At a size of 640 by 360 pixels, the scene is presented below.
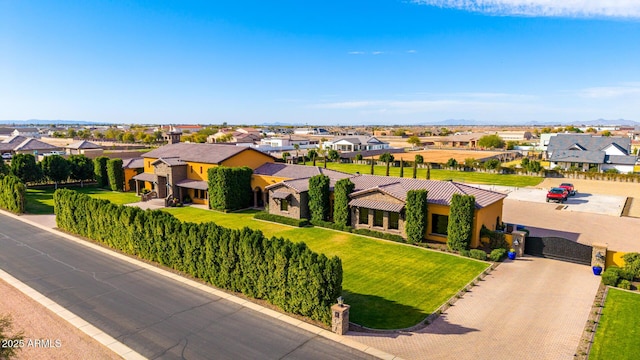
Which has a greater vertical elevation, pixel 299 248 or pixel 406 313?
pixel 299 248

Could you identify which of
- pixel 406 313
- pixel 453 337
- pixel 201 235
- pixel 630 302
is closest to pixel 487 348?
pixel 453 337

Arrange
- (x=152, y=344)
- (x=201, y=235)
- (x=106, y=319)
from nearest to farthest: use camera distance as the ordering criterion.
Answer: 1. (x=152, y=344)
2. (x=106, y=319)
3. (x=201, y=235)

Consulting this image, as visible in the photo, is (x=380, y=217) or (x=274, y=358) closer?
(x=274, y=358)

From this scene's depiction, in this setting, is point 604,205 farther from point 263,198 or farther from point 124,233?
point 124,233

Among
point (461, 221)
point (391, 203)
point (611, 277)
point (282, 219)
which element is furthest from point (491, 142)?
point (611, 277)

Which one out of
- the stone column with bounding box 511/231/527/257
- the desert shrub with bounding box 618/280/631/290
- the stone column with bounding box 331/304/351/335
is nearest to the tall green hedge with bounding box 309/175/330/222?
the stone column with bounding box 511/231/527/257

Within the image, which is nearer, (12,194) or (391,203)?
(391,203)

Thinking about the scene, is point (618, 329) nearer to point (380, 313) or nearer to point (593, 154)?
point (380, 313)
